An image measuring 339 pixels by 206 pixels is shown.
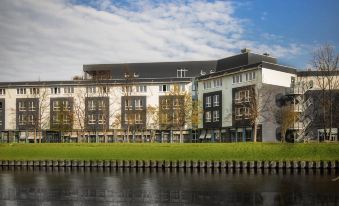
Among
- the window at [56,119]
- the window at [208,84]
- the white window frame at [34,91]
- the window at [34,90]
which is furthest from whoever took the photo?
the window at [34,90]

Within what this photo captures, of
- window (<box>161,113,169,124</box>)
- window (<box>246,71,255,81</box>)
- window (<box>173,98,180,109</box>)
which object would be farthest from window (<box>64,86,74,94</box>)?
window (<box>246,71,255,81</box>)

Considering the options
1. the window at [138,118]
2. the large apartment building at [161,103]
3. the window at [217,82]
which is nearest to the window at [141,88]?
the large apartment building at [161,103]

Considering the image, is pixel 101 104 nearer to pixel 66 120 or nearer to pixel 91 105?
pixel 91 105

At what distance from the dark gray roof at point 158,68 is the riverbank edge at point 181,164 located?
140 ft

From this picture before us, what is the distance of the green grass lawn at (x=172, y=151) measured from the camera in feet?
198

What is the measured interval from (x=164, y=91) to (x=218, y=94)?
514 inches

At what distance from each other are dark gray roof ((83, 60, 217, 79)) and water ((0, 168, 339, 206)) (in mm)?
51780

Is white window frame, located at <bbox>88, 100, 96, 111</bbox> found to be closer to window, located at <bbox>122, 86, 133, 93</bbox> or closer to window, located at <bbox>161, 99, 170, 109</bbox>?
window, located at <bbox>122, 86, 133, 93</bbox>

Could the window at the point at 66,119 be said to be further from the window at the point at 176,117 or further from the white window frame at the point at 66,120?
the window at the point at 176,117

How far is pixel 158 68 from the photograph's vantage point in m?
105

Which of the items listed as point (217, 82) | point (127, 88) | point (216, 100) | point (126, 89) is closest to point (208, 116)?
point (216, 100)

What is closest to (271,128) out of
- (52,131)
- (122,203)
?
(52,131)

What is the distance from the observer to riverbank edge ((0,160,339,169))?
56875mm

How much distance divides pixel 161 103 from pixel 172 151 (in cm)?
3023
